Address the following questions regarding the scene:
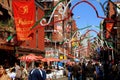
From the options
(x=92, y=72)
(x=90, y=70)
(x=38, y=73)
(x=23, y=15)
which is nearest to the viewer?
(x=38, y=73)

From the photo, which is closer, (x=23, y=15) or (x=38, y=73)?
(x=38, y=73)

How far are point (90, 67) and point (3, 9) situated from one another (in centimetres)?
1166

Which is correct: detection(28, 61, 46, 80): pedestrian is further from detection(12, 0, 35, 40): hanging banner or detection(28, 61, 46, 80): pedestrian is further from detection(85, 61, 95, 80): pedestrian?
detection(85, 61, 95, 80): pedestrian

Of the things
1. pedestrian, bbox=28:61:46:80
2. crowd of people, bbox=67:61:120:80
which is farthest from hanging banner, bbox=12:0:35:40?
pedestrian, bbox=28:61:46:80

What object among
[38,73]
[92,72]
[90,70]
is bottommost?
[92,72]

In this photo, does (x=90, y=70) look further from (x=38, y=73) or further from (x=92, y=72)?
(x=38, y=73)

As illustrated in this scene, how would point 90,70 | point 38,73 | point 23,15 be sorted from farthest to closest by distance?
point 90,70
point 23,15
point 38,73

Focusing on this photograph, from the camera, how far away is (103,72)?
3388 centimetres

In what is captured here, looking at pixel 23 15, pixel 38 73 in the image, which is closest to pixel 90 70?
pixel 23 15

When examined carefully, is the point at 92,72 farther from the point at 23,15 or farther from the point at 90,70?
the point at 23,15

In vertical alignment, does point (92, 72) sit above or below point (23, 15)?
below

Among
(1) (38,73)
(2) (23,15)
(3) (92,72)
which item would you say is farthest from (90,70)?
(1) (38,73)

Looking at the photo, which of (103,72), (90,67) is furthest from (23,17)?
(103,72)

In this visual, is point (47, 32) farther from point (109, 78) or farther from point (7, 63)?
point (109, 78)
